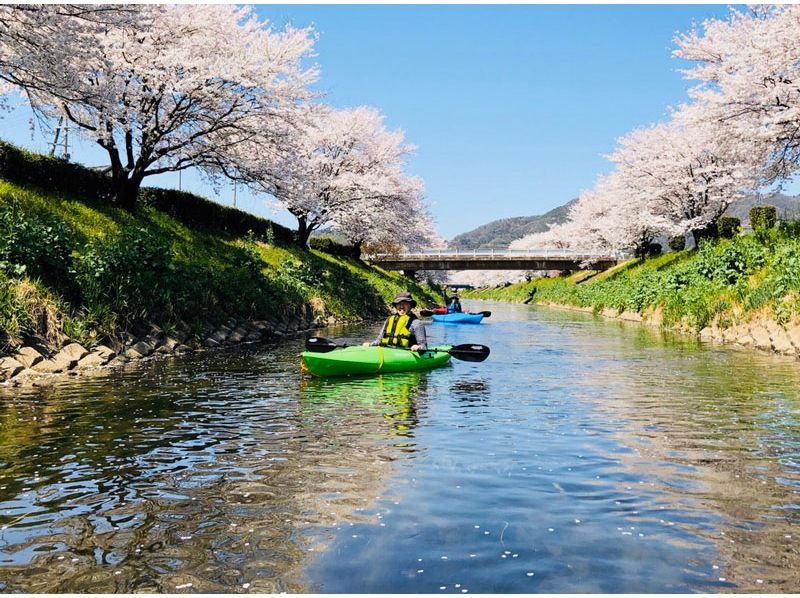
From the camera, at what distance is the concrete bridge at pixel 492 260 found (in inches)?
2596

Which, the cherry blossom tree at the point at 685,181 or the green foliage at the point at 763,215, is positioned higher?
the cherry blossom tree at the point at 685,181

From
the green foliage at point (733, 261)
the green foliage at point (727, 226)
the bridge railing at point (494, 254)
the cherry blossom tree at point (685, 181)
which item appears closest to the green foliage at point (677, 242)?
the cherry blossom tree at point (685, 181)

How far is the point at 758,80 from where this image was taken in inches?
899

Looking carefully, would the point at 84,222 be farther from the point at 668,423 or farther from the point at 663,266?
the point at 663,266

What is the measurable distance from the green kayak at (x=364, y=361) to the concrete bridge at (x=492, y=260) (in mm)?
49880

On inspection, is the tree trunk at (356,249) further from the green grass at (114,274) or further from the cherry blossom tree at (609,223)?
the green grass at (114,274)

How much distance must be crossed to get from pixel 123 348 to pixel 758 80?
70.6 feet

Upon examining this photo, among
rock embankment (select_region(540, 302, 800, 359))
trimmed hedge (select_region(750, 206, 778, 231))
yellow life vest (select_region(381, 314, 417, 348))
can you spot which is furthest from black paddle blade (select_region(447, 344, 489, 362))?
trimmed hedge (select_region(750, 206, 778, 231))

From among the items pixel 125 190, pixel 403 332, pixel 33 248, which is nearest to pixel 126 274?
pixel 33 248

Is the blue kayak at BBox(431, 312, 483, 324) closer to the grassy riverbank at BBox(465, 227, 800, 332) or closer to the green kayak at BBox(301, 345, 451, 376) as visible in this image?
the grassy riverbank at BBox(465, 227, 800, 332)

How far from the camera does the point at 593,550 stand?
5148 millimetres

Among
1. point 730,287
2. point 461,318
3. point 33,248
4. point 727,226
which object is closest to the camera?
point 33,248

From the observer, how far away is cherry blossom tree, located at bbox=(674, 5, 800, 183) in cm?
2122

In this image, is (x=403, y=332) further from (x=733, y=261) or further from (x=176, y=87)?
(x=733, y=261)
